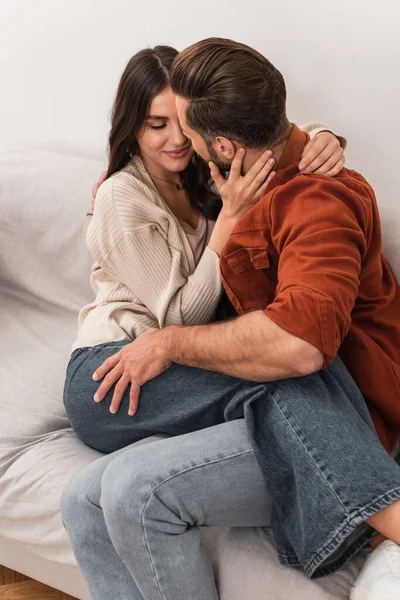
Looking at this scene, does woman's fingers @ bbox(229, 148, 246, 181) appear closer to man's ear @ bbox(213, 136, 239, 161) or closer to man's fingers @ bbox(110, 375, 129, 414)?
man's ear @ bbox(213, 136, 239, 161)

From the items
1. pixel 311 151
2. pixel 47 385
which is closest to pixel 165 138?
pixel 311 151

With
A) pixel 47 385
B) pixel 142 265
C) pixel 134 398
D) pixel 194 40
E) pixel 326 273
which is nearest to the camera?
pixel 326 273

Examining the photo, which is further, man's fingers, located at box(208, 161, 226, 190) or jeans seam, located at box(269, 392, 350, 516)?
man's fingers, located at box(208, 161, 226, 190)

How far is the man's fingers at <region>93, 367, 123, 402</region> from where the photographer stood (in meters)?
1.73

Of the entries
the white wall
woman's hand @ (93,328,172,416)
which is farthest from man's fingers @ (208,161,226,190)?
the white wall

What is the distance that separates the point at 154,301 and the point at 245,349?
16.4 inches

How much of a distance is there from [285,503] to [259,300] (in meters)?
0.43

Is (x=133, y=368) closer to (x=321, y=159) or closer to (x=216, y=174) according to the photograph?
(x=216, y=174)

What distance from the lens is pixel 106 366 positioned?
1.77m

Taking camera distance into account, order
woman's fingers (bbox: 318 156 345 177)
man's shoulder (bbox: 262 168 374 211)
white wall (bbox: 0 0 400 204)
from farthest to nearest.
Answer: white wall (bbox: 0 0 400 204)
woman's fingers (bbox: 318 156 345 177)
man's shoulder (bbox: 262 168 374 211)

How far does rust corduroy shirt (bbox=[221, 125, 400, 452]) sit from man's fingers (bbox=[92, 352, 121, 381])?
0.29m

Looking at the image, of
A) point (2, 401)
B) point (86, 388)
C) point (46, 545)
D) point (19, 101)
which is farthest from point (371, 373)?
point (19, 101)

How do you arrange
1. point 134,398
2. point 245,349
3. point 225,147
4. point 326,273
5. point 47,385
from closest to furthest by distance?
point 326,273 → point 245,349 → point 225,147 → point 134,398 → point 47,385

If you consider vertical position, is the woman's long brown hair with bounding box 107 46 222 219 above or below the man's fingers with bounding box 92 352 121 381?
above
